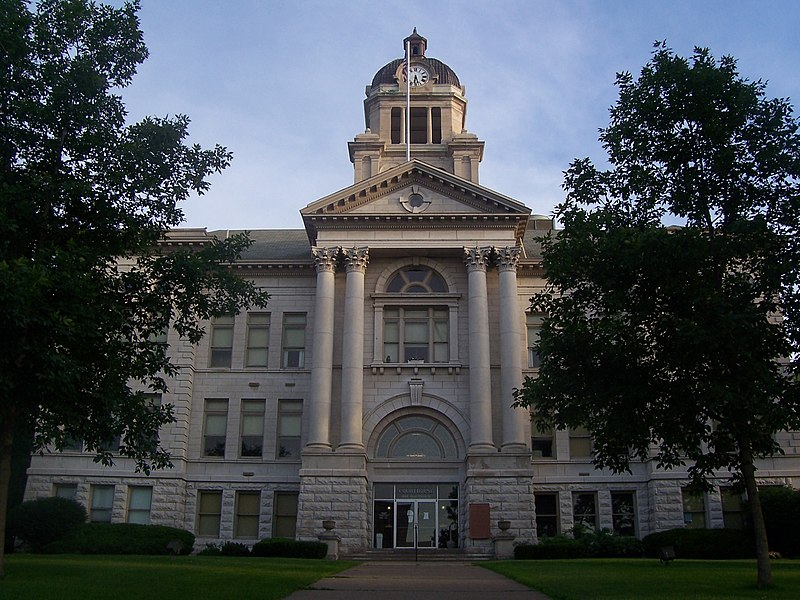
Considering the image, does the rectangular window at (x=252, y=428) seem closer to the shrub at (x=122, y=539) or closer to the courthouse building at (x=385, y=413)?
the courthouse building at (x=385, y=413)

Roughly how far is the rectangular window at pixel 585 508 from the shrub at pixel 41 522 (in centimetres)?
2265

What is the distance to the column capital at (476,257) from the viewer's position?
42.0 meters

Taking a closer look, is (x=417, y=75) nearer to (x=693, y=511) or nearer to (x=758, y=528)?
(x=693, y=511)

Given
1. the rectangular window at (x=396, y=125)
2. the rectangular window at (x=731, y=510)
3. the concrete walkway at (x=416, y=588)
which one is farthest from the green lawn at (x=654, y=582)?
the rectangular window at (x=396, y=125)

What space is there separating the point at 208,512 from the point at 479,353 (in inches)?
595

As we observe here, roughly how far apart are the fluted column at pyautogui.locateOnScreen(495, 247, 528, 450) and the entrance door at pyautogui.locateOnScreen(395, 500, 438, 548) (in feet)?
15.4

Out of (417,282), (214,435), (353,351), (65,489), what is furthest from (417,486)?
(65,489)

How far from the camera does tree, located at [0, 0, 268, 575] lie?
18859mm

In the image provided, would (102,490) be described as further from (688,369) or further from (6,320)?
(688,369)

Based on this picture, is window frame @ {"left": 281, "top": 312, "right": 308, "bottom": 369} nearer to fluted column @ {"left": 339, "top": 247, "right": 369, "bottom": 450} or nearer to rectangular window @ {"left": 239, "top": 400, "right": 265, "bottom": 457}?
rectangular window @ {"left": 239, "top": 400, "right": 265, "bottom": 457}

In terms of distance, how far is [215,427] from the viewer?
42969mm

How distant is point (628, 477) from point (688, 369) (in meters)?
23.1

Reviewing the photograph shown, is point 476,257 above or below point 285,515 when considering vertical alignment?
above

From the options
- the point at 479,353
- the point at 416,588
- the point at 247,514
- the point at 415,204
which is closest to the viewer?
the point at 416,588
